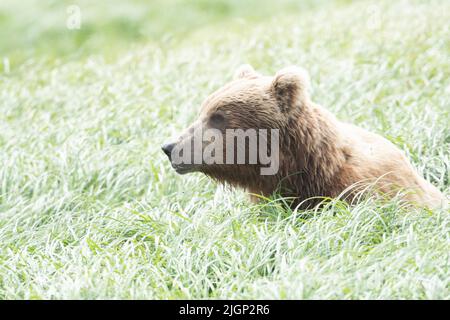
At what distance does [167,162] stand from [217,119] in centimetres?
173

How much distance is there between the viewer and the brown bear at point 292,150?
17.6 ft

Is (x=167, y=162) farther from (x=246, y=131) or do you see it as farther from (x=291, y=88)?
(x=291, y=88)

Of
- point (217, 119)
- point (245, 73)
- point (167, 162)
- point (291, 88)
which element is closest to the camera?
point (291, 88)

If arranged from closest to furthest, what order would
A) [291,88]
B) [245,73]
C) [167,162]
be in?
[291,88] < [245,73] < [167,162]

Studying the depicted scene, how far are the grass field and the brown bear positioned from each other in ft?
0.63

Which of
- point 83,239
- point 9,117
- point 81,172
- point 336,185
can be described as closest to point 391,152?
point 336,185

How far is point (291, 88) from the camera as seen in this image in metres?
5.33

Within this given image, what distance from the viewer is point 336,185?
5363 millimetres

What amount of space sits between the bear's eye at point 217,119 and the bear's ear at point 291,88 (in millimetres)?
400

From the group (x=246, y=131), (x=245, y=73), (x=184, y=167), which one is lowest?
(x=184, y=167)
